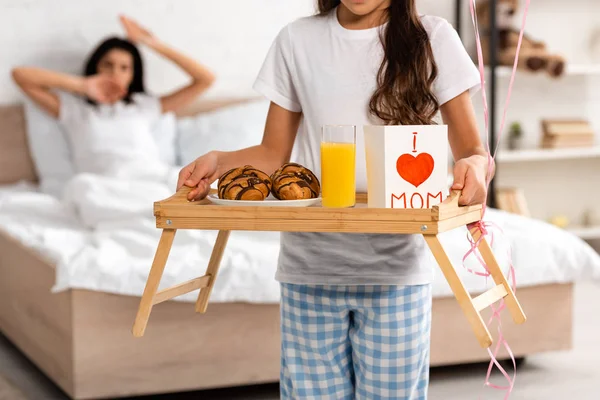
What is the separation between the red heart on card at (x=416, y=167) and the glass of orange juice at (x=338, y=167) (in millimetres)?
69

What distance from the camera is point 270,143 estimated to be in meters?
1.42

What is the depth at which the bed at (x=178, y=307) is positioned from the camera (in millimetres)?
2146

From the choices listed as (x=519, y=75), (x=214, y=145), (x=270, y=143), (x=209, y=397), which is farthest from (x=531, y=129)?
(x=270, y=143)

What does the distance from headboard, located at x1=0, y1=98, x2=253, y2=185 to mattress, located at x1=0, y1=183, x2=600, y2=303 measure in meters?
0.71

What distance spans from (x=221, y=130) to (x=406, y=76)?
2.19 metres

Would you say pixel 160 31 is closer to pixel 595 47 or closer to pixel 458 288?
pixel 595 47

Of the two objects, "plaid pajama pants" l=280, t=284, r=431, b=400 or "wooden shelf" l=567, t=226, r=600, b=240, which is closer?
"plaid pajama pants" l=280, t=284, r=431, b=400

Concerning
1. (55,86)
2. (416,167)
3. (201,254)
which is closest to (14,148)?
(55,86)

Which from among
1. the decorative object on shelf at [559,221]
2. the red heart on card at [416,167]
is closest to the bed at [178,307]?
the red heart on card at [416,167]

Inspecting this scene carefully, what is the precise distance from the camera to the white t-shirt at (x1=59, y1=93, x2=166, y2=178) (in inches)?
128

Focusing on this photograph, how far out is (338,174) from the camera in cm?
114

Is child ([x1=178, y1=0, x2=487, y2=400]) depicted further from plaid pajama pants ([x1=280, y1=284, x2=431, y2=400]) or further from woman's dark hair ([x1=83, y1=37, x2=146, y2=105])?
woman's dark hair ([x1=83, y1=37, x2=146, y2=105])

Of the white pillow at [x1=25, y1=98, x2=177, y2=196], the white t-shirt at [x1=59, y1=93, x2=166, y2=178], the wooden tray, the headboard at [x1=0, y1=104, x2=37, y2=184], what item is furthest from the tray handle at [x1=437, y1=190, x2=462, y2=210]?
the headboard at [x1=0, y1=104, x2=37, y2=184]

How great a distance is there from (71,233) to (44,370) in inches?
15.6
